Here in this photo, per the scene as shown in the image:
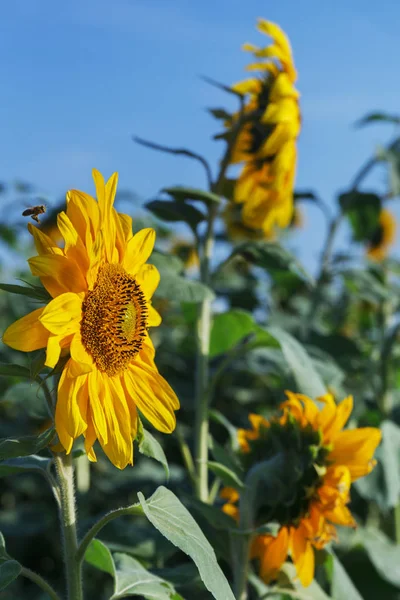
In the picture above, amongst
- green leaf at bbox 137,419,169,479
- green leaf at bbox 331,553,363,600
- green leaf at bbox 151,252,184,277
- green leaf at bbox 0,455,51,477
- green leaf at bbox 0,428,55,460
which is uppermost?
green leaf at bbox 151,252,184,277

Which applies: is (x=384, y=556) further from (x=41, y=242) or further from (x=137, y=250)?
(x=41, y=242)

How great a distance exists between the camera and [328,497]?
149 centimetres

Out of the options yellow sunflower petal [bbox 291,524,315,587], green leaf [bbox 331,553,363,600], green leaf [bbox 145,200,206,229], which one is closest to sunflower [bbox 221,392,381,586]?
yellow sunflower petal [bbox 291,524,315,587]

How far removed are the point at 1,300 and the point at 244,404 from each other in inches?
65.9

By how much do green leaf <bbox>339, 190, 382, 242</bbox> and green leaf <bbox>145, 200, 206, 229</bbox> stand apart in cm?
101

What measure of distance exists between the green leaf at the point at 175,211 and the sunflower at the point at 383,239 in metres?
2.55

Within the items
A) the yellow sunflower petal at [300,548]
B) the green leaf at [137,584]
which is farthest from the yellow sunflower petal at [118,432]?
the yellow sunflower petal at [300,548]

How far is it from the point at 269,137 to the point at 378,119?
111cm

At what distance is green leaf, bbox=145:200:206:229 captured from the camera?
6.52 feet

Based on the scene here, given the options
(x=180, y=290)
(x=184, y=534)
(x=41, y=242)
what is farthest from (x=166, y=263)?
(x=184, y=534)

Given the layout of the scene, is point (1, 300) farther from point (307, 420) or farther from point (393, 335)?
point (307, 420)

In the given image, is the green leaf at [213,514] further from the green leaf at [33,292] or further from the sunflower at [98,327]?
the green leaf at [33,292]

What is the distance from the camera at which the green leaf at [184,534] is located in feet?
3.59

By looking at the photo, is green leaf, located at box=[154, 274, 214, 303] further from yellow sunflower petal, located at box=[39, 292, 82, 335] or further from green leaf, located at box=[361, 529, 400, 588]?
green leaf, located at box=[361, 529, 400, 588]
